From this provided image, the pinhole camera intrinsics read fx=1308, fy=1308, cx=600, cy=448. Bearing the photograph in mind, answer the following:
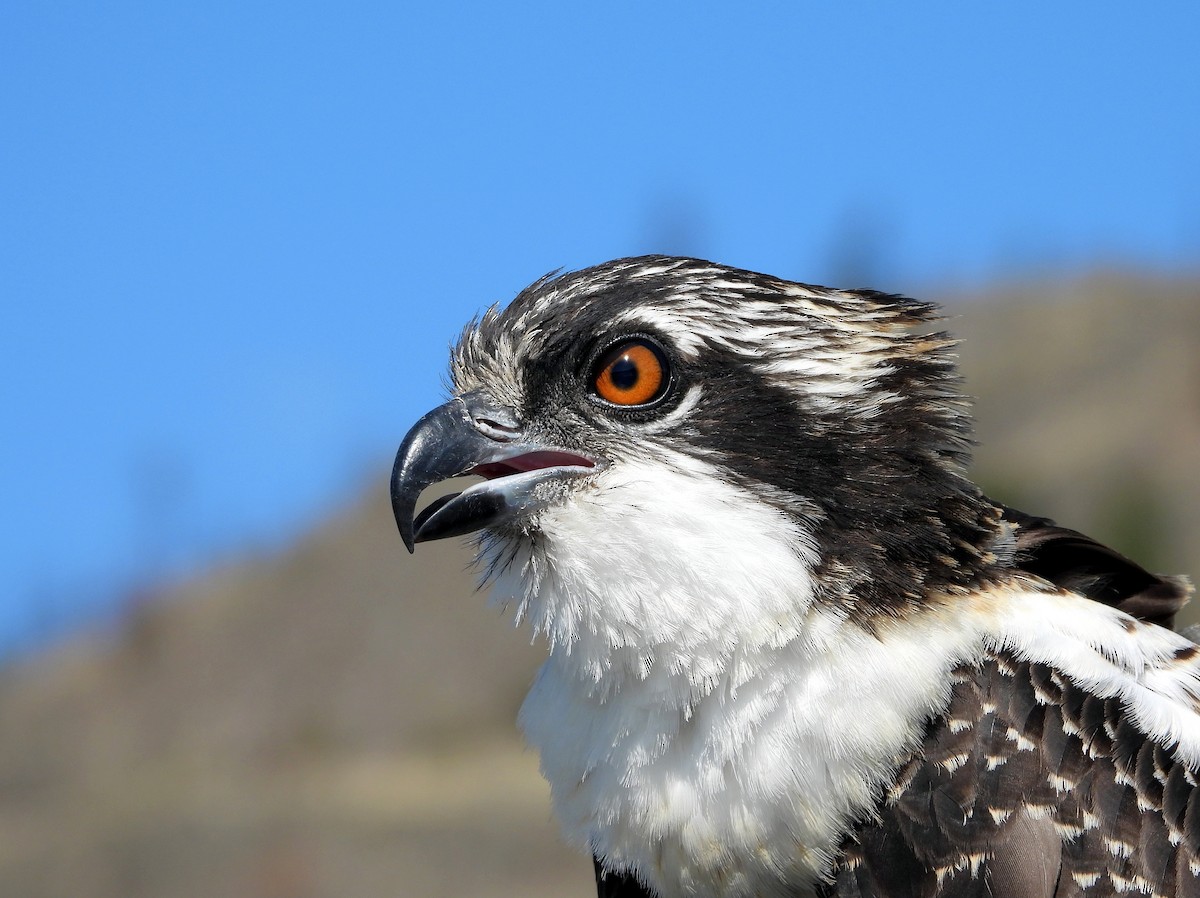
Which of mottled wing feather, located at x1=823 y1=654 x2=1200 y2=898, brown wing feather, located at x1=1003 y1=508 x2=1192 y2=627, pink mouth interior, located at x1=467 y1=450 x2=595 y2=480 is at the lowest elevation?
mottled wing feather, located at x1=823 y1=654 x2=1200 y2=898

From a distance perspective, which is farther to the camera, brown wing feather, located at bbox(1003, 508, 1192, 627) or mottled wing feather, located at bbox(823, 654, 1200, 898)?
brown wing feather, located at bbox(1003, 508, 1192, 627)

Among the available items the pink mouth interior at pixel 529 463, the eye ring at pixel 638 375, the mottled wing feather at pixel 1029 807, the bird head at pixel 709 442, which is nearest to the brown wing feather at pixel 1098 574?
the bird head at pixel 709 442

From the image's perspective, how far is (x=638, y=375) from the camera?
4.02m

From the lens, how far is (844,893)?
3.72m

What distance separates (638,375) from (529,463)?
446 millimetres

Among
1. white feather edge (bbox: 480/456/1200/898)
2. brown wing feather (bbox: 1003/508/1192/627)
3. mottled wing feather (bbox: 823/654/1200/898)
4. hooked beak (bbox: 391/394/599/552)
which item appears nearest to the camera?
mottled wing feather (bbox: 823/654/1200/898)

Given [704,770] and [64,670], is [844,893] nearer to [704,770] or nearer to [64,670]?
[704,770]

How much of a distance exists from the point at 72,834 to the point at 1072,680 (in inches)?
827

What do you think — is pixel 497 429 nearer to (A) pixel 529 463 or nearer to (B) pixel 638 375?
(A) pixel 529 463

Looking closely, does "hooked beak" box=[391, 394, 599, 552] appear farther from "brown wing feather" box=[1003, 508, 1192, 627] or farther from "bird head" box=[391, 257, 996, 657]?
"brown wing feather" box=[1003, 508, 1192, 627]

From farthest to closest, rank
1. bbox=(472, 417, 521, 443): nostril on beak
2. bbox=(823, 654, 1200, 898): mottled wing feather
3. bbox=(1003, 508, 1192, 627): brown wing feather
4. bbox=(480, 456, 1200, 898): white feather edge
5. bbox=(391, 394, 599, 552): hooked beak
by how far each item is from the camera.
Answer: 1. bbox=(1003, 508, 1192, 627): brown wing feather
2. bbox=(472, 417, 521, 443): nostril on beak
3. bbox=(391, 394, 599, 552): hooked beak
4. bbox=(480, 456, 1200, 898): white feather edge
5. bbox=(823, 654, 1200, 898): mottled wing feather

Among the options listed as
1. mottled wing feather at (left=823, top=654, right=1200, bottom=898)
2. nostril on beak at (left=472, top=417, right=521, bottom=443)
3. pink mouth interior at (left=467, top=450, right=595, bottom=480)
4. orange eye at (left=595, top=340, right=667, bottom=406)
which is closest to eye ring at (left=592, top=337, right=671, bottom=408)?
orange eye at (left=595, top=340, right=667, bottom=406)

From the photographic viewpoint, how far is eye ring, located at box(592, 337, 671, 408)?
401 centimetres

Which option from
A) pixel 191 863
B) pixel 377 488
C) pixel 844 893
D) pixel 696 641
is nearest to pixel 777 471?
pixel 696 641
